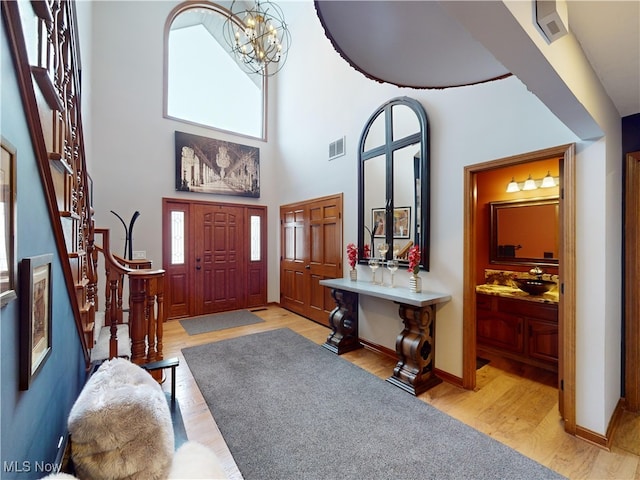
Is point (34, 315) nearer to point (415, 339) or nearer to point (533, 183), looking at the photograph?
point (415, 339)

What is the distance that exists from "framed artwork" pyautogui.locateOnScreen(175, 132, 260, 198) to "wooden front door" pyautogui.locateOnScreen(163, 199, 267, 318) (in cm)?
33

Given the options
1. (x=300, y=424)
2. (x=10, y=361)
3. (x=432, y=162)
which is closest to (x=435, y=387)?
(x=300, y=424)

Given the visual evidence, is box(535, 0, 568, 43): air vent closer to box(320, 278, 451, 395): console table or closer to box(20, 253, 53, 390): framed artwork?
box(20, 253, 53, 390): framed artwork

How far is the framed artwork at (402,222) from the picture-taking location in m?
3.29

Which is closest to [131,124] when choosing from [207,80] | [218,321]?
[207,80]

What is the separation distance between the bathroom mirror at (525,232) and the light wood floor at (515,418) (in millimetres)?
1309

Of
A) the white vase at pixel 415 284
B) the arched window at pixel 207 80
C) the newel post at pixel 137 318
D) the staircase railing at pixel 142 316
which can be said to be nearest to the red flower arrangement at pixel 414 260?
the white vase at pixel 415 284

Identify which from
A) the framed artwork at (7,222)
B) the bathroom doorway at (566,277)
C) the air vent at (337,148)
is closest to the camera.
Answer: the framed artwork at (7,222)

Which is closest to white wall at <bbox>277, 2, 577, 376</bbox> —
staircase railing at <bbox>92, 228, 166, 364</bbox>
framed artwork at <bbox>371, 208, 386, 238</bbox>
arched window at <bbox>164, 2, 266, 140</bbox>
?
framed artwork at <bbox>371, 208, 386, 238</bbox>

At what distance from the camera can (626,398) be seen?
231 cm

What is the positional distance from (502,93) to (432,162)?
81 centimetres

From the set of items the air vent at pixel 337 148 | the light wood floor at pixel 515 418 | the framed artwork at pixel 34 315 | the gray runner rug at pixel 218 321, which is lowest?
the light wood floor at pixel 515 418

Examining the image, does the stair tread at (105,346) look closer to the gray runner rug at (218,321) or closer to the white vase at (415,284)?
the gray runner rug at (218,321)

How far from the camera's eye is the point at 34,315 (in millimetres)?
928
